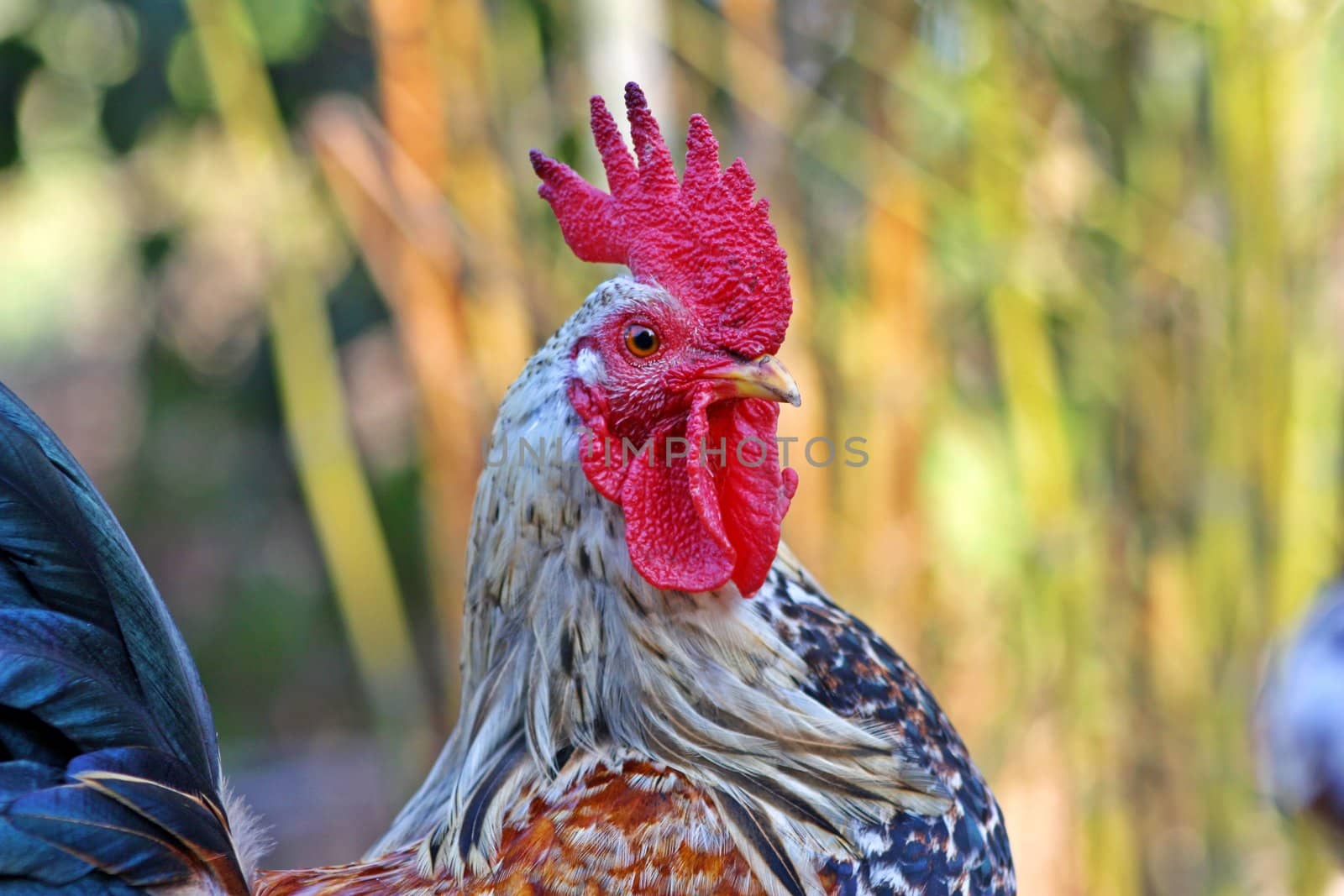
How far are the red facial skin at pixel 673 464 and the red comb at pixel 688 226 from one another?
6 centimetres

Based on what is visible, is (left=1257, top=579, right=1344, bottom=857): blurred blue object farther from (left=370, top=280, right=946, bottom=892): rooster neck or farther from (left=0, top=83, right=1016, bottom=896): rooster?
(left=370, top=280, right=946, bottom=892): rooster neck

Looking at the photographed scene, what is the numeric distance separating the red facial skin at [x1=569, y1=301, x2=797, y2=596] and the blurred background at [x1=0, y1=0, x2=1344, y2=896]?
6.37 ft

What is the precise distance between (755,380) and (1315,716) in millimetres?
2627

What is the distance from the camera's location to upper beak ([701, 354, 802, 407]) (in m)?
1.76

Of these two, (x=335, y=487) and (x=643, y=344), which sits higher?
(x=335, y=487)

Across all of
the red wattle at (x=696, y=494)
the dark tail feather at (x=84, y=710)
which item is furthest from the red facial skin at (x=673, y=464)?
the dark tail feather at (x=84, y=710)

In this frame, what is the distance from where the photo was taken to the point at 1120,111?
4277mm

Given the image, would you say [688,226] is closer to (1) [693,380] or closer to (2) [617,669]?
(1) [693,380]

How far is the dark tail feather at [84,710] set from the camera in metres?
1.58

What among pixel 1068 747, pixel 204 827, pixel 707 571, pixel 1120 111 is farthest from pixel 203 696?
pixel 1120 111

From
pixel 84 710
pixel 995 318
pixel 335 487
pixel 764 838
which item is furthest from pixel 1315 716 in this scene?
pixel 84 710

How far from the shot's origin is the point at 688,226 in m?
1.89

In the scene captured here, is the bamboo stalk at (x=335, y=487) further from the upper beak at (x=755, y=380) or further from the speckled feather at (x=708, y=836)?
the upper beak at (x=755, y=380)

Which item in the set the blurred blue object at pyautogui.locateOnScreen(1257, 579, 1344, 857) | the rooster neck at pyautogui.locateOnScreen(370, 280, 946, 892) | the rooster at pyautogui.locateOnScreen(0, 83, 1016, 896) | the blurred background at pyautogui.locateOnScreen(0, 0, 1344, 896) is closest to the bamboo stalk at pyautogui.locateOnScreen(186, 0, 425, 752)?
the blurred background at pyautogui.locateOnScreen(0, 0, 1344, 896)
